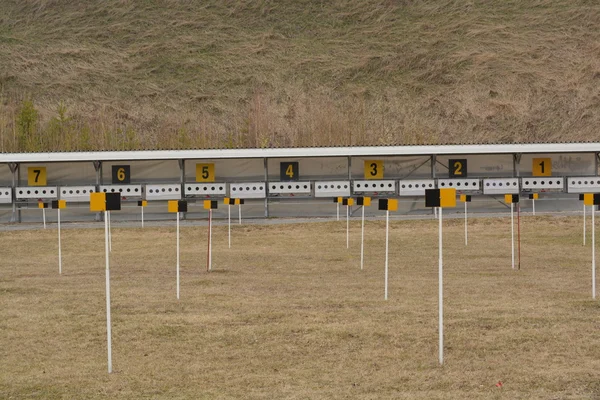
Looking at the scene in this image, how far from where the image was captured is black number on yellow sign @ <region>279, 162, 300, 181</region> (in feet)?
149

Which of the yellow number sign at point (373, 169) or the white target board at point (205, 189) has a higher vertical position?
the yellow number sign at point (373, 169)

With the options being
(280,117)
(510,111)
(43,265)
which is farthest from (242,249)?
(510,111)

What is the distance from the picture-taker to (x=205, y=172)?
150ft

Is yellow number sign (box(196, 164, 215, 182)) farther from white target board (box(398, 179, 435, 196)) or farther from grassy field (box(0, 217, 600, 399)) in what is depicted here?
grassy field (box(0, 217, 600, 399))

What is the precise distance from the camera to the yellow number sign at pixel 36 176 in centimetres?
4531

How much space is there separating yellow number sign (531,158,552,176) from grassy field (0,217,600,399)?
1688 cm

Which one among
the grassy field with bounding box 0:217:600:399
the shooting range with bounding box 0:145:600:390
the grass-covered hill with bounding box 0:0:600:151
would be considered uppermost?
the grass-covered hill with bounding box 0:0:600:151

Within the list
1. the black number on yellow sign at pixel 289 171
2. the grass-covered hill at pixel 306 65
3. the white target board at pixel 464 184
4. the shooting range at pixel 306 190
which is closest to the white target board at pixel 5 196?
the shooting range at pixel 306 190

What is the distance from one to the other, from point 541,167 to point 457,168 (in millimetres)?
3579

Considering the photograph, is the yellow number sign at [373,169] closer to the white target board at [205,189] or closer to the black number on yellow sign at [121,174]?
the white target board at [205,189]

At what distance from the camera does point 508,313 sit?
54.4ft

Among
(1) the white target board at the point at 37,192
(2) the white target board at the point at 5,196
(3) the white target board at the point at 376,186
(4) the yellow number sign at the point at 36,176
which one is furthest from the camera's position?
(4) the yellow number sign at the point at 36,176

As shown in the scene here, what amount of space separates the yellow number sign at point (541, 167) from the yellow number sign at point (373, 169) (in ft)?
21.1

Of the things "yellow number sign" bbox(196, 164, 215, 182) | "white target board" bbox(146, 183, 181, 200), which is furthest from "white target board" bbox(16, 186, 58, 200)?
"yellow number sign" bbox(196, 164, 215, 182)
